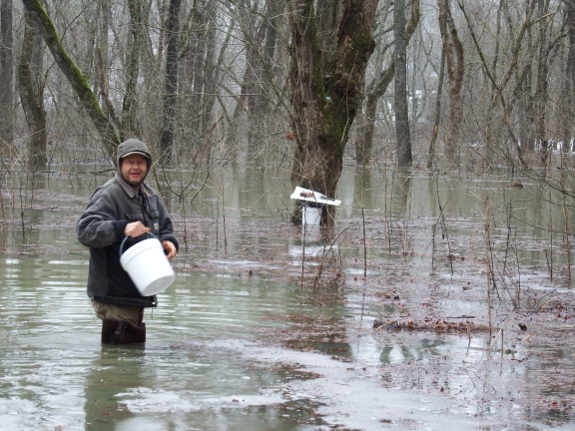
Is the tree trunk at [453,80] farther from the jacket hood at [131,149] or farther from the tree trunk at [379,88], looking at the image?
the jacket hood at [131,149]

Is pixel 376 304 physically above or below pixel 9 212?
below

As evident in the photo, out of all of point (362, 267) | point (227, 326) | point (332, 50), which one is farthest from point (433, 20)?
point (227, 326)

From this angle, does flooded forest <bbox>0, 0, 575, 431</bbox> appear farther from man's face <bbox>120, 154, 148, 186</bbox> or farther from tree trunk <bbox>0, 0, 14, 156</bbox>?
tree trunk <bbox>0, 0, 14, 156</bbox>

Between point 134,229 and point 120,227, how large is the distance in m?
A: 0.12

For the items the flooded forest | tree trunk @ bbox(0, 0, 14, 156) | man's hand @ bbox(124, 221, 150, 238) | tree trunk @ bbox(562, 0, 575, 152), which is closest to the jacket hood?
man's hand @ bbox(124, 221, 150, 238)

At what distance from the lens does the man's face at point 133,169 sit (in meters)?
5.55

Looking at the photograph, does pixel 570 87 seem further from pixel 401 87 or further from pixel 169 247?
pixel 169 247

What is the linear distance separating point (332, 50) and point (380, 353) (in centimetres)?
805

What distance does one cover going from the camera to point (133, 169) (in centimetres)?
556

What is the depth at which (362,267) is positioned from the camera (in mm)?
10203

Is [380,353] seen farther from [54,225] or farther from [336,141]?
[54,225]

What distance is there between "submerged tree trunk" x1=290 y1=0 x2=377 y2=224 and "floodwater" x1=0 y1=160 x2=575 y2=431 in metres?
1.37

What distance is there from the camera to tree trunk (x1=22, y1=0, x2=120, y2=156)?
15.4 metres

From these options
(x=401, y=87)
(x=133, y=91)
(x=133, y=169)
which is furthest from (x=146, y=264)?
(x=401, y=87)
